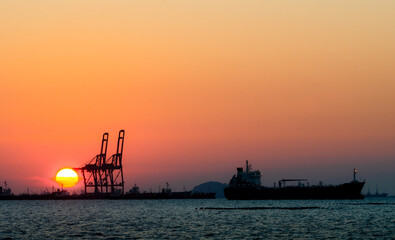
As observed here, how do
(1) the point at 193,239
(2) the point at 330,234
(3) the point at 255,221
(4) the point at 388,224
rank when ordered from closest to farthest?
(1) the point at 193,239 < (2) the point at 330,234 < (4) the point at 388,224 < (3) the point at 255,221

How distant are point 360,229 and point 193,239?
23409mm

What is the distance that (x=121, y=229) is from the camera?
8319 cm

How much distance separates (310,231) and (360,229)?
7.24m

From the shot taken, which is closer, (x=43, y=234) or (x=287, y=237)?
(x=287, y=237)

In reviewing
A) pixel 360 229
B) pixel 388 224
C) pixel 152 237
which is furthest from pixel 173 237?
pixel 388 224

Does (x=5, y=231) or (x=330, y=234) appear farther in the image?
(x=5, y=231)

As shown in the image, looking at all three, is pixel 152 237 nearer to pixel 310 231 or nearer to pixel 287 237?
pixel 287 237

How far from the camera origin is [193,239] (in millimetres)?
68250

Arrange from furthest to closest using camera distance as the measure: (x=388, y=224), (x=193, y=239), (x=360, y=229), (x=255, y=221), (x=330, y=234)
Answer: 1. (x=255, y=221)
2. (x=388, y=224)
3. (x=360, y=229)
4. (x=330, y=234)
5. (x=193, y=239)

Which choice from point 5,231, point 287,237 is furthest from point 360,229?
point 5,231

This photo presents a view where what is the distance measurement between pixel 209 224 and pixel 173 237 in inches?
827

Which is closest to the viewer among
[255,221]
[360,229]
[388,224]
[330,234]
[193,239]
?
[193,239]

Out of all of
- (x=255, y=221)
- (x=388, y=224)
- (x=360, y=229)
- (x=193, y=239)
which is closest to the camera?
(x=193, y=239)

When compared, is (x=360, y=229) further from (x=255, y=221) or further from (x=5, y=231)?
(x=5, y=231)
